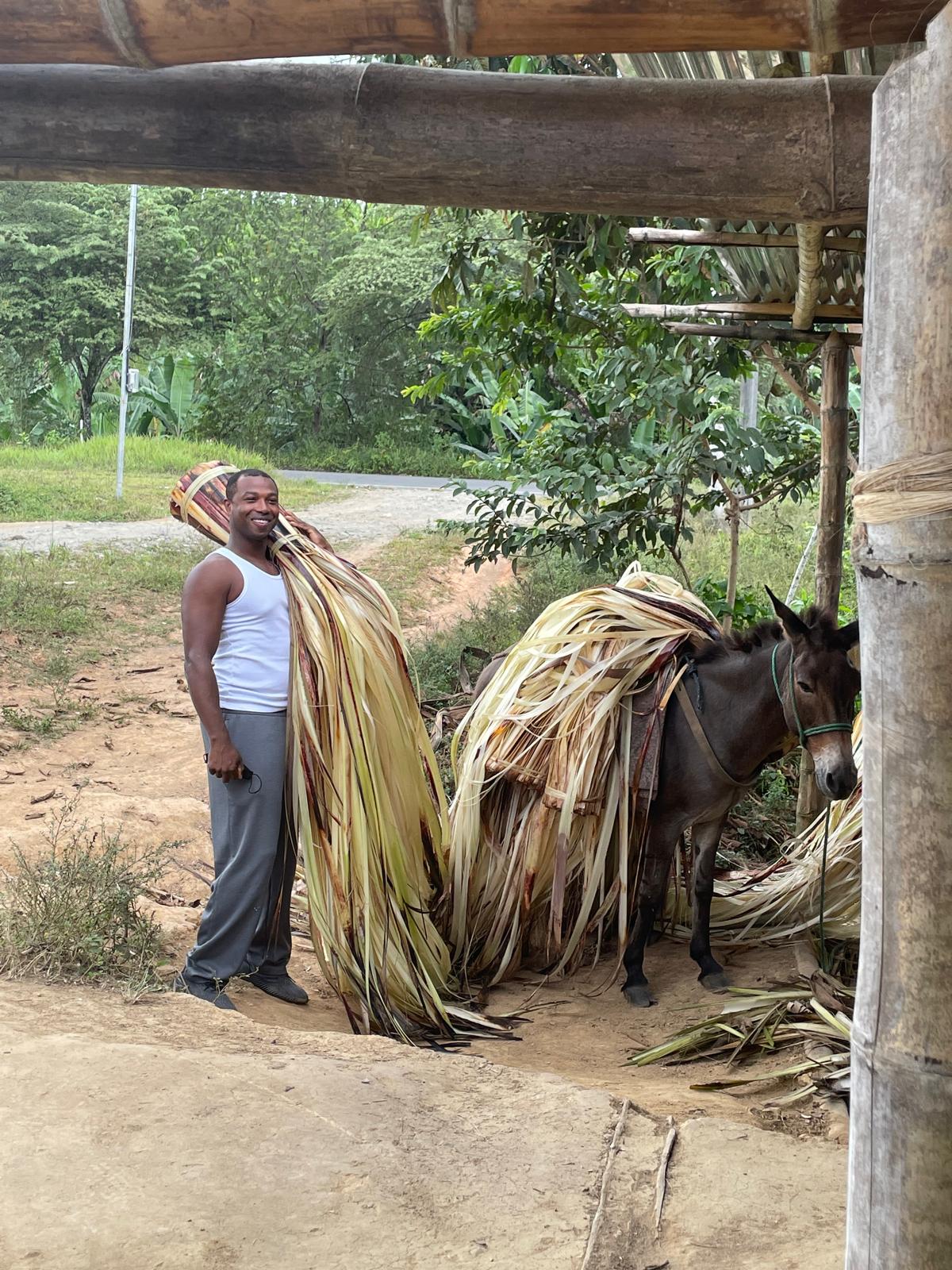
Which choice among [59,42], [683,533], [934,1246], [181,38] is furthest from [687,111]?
[683,533]

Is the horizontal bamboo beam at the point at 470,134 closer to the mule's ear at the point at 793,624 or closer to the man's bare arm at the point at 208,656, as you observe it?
the man's bare arm at the point at 208,656

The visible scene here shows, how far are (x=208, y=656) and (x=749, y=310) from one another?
2795 millimetres

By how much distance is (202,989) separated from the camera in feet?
12.5

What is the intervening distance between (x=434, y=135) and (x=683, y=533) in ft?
15.8

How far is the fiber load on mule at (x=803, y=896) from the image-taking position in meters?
4.87

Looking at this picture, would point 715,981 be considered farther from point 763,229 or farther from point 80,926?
point 763,229

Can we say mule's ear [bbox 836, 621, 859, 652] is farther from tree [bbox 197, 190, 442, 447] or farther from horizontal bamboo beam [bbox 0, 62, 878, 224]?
tree [bbox 197, 190, 442, 447]

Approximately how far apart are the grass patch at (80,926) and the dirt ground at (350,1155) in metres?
0.11

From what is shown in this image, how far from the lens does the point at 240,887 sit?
152 inches

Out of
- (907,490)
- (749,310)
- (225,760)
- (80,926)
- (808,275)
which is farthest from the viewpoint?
(749,310)

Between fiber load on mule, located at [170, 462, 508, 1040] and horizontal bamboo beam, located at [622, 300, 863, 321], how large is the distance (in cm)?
208

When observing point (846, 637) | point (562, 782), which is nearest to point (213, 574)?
point (562, 782)

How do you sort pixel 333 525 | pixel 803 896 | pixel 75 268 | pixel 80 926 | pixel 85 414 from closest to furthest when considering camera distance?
1. pixel 80 926
2. pixel 803 896
3. pixel 333 525
4. pixel 75 268
5. pixel 85 414

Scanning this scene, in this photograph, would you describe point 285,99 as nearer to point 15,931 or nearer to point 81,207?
point 15,931
